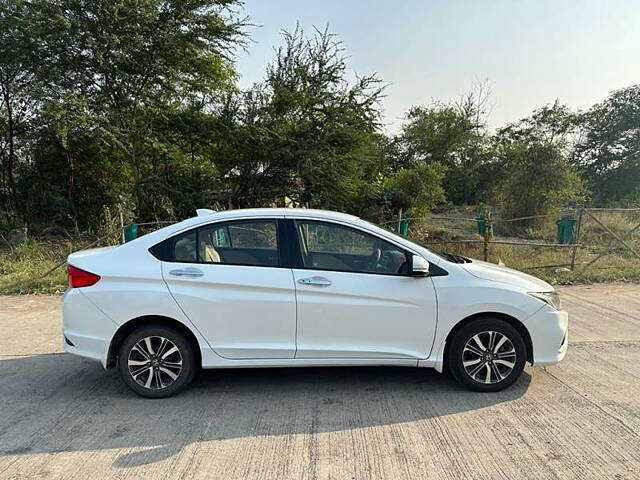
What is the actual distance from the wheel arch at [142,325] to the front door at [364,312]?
0.96 metres

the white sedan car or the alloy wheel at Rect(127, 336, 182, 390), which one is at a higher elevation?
the white sedan car

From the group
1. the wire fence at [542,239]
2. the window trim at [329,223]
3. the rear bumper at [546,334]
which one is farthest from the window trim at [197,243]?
the wire fence at [542,239]

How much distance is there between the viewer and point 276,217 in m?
4.22

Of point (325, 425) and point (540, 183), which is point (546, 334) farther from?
point (540, 183)

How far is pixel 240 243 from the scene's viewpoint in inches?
165

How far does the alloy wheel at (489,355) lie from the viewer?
13.2 ft

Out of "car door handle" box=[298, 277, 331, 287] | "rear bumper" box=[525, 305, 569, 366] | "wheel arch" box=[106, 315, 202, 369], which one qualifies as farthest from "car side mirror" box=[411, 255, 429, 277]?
"wheel arch" box=[106, 315, 202, 369]

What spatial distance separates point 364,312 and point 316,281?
50 cm

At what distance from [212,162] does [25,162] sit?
612cm

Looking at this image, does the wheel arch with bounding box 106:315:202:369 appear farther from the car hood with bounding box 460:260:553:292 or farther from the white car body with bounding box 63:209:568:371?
the car hood with bounding box 460:260:553:292

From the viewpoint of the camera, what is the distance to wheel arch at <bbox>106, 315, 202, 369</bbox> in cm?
401

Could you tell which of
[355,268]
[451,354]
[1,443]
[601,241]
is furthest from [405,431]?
[601,241]

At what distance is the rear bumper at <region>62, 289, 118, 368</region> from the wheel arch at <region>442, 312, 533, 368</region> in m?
2.94

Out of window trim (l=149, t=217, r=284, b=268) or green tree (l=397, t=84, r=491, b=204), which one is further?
green tree (l=397, t=84, r=491, b=204)
